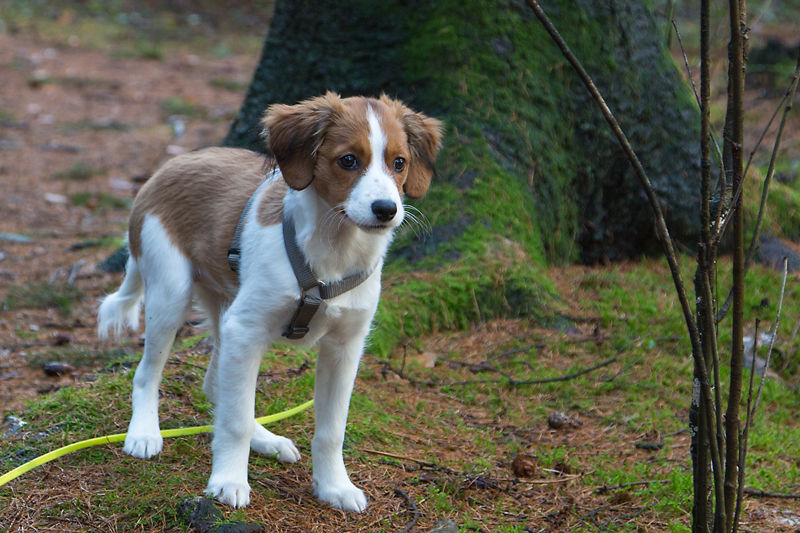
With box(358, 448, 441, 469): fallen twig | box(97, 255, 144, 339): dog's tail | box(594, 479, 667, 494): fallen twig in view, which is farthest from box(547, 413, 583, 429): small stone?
box(97, 255, 144, 339): dog's tail

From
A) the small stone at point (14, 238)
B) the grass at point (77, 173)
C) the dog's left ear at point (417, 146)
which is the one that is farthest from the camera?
the grass at point (77, 173)

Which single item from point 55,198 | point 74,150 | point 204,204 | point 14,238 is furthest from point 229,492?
point 74,150

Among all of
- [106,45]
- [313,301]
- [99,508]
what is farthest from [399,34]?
[106,45]

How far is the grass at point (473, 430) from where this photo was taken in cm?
310

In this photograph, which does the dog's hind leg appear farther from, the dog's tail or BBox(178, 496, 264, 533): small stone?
BBox(178, 496, 264, 533): small stone

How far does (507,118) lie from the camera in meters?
5.50

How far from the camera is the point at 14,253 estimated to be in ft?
21.5

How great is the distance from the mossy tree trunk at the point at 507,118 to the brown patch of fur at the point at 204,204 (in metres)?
1.66

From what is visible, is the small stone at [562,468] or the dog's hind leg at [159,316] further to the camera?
the small stone at [562,468]

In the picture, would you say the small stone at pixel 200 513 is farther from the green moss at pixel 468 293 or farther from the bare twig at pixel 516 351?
the bare twig at pixel 516 351

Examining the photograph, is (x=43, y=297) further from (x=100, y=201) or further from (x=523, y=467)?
(x=523, y=467)

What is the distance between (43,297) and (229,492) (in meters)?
3.47

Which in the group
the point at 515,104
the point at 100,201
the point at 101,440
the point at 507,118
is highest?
the point at 515,104

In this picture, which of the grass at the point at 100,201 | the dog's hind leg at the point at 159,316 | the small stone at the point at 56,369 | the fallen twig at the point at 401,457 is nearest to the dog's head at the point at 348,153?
the dog's hind leg at the point at 159,316
